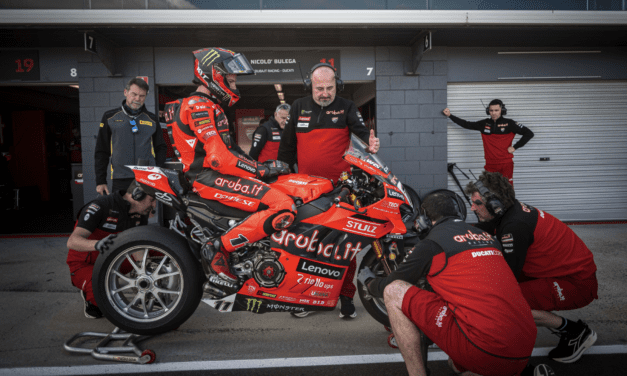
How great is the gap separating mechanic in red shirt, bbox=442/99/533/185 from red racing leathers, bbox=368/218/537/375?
16.7 feet

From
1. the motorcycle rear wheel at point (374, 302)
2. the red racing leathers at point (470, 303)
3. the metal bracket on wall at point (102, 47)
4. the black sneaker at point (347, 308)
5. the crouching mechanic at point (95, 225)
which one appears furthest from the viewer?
the metal bracket on wall at point (102, 47)

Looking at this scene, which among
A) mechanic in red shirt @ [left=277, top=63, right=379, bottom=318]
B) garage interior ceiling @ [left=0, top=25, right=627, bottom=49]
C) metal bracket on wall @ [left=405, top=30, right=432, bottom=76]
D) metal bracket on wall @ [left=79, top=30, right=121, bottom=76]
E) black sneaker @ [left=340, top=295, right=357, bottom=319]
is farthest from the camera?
metal bracket on wall @ [left=405, top=30, right=432, bottom=76]

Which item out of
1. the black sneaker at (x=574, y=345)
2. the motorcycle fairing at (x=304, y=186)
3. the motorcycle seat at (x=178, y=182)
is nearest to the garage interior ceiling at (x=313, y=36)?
the motorcycle seat at (x=178, y=182)

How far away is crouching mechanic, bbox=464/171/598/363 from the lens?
2.54m

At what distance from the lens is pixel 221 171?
276 centimetres

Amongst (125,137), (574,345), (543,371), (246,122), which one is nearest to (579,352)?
(574,345)

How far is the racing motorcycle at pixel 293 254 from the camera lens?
8.74 ft

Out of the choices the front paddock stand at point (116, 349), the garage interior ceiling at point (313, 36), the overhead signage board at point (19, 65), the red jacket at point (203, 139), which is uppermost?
the garage interior ceiling at point (313, 36)

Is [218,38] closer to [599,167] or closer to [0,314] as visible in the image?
[0,314]

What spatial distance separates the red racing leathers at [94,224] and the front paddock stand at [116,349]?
45 cm

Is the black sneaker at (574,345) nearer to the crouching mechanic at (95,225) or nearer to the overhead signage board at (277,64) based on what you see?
the crouching mechanic at (95,225)

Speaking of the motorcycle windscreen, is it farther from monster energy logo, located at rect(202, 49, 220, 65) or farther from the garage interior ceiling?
the garage interior ceiling

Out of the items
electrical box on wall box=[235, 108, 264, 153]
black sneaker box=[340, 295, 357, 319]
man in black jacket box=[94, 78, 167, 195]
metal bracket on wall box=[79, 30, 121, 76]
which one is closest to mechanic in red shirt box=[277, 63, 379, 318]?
black sneaker box=[340, 295, 357, 319]

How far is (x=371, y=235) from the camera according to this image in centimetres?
270
